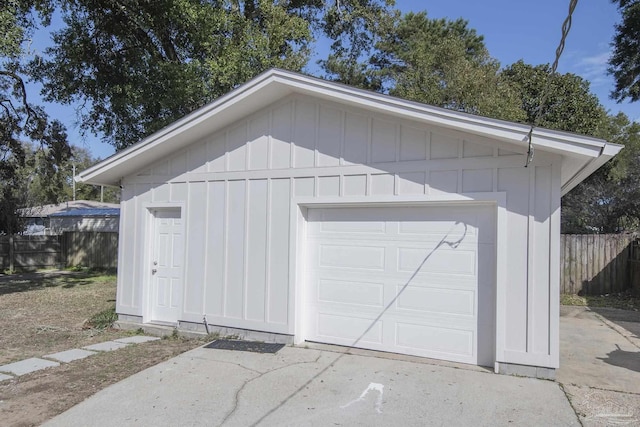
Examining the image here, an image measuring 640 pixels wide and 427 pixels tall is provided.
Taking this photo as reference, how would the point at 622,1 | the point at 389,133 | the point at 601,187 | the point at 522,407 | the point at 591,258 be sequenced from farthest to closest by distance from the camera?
the point at 601,187, the point at 622,1, the point at 591,258, the point at 389,133, the point at 522,407

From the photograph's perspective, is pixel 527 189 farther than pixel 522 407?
Yes

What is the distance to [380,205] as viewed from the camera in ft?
21.2

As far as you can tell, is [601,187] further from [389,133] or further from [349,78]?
[389,133]

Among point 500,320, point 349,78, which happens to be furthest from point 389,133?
point 349,78

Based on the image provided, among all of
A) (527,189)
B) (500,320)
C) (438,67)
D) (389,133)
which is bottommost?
(500,320)

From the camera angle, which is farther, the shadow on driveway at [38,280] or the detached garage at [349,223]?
the shadow on driveway at [38,280]

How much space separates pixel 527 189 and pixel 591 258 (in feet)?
29.0

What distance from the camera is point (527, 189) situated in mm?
5520

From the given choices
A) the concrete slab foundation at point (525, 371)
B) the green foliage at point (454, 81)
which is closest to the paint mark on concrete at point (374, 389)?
the concrete slab foundation at point (525, 371)

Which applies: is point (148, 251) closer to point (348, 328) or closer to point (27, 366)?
point (27, 366)

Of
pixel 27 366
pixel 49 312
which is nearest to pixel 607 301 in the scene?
pixel 27 366

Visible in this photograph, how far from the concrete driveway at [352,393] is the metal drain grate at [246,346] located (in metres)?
0.20

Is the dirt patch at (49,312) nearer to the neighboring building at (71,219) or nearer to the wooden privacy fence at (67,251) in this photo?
the wooden privacy fence at (67,251)

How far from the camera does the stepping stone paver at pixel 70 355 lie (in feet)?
20.7
